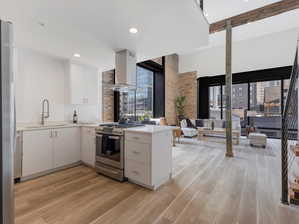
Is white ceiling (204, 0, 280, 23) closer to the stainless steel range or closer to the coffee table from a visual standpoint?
the coffee table

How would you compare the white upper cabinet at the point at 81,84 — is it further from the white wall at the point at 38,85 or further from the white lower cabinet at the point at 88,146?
the white lower cabinet at the point at 88,146

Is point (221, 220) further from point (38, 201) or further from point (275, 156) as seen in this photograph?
point (275, 156)

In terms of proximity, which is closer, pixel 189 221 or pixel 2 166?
pixel 2 166

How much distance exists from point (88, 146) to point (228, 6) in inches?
199

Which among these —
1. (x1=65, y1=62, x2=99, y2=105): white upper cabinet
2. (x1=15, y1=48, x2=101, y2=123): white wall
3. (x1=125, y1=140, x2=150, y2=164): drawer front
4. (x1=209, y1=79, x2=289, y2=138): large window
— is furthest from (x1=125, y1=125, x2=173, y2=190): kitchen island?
(x1=209, y1=79, x2=289, y2=138): large window

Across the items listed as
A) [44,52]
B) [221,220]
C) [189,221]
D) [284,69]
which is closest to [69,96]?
[44,52]

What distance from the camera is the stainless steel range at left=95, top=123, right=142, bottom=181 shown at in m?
2.46

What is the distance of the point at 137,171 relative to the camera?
7.46 feet

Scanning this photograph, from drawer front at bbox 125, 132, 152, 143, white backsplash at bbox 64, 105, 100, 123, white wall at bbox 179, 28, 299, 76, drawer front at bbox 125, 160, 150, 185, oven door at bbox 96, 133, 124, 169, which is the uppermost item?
white wall at bbox 179, 28, 299, 76

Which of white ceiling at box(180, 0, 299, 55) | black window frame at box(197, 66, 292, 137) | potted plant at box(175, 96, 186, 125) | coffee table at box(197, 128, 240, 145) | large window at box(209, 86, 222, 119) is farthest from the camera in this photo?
potted plant at box(175, 96, 186, 125)

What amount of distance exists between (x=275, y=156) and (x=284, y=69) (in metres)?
3.75

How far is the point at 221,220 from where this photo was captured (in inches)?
62.7

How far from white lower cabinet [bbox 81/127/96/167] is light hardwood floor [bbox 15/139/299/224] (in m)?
0.23

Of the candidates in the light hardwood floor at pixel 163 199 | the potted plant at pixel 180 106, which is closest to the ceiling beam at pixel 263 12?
the potted plant at pixel 180 106
